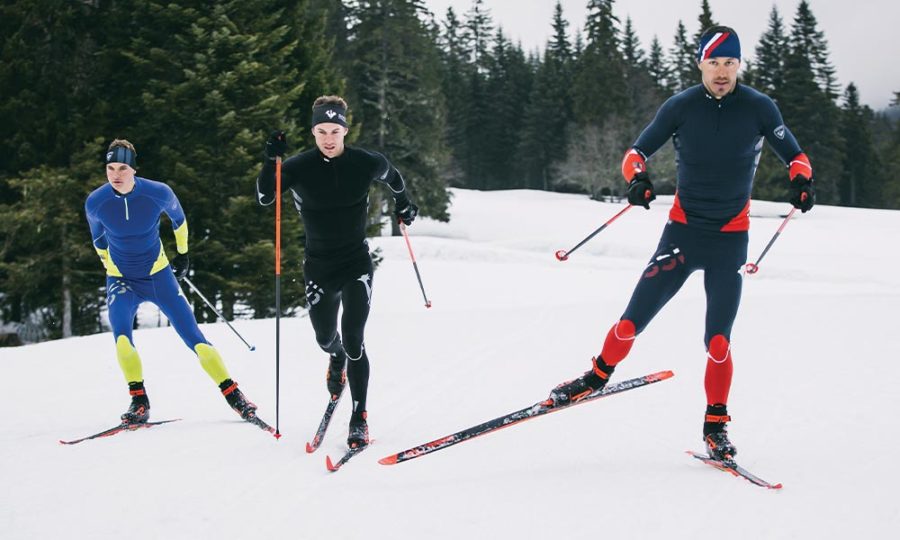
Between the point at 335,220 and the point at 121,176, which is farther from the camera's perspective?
the point at 121,176

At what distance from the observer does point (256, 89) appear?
14078 mm

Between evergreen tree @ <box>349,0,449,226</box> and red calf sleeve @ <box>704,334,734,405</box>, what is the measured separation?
74.0 feet

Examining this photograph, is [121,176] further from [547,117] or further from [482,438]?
[547,117]

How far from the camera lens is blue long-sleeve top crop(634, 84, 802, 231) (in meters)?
4.42

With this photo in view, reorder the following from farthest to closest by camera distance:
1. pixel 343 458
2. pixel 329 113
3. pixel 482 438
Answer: pixel 482 438
pixel 329 113
pixel 343 458

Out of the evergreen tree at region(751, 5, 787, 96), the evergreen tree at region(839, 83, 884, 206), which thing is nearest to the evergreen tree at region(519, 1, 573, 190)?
the evergreen tree at region(751, 5, 787, 96)

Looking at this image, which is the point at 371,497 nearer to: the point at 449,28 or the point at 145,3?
the point at 145,3

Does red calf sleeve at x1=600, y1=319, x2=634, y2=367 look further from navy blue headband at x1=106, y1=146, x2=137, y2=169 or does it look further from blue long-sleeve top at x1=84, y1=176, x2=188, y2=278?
navy blue headband at x1=106, y1=146, x2=137, y2=169

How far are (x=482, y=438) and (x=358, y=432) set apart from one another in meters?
0.93

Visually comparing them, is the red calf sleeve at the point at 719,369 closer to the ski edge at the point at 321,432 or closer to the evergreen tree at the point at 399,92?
the ski edge at the point at 321,432

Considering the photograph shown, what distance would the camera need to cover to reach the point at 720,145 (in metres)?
4.43

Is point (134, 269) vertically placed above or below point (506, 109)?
below

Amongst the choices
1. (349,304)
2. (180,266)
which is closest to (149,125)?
(180,266)

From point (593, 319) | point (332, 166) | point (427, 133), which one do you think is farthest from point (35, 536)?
point (427, 133)
